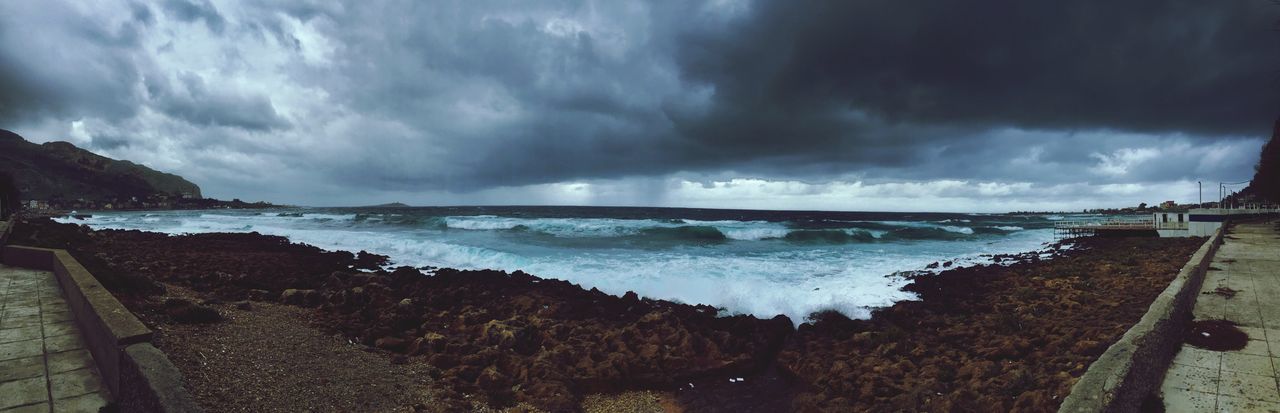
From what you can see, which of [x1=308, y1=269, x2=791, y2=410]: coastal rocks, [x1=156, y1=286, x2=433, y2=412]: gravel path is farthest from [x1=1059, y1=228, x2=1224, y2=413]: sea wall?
[x1=156, y1=286, x2=433, y2=412]: gravel path

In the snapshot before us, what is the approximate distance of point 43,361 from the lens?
4695 mm

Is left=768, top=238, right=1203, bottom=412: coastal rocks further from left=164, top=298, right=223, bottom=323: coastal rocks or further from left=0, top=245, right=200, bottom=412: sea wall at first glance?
left=164, top=298, right=223, bottom=323: coastal rocks

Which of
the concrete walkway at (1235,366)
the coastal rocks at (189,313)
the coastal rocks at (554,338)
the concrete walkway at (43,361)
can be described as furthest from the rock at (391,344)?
the concrete walkway at (1235,366)

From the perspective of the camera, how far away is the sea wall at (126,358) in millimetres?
3555

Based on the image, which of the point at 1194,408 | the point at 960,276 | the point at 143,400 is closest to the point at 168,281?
the point at 143,400

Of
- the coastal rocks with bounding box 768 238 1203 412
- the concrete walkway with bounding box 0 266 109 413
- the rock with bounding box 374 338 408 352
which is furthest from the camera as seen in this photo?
the rock with bounding box 374 338 408 352

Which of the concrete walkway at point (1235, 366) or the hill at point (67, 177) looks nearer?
the concrete walkway at point (1235, 366)

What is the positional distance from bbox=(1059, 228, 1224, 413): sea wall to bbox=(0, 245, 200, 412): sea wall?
618 cm

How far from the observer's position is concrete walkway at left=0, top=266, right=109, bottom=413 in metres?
3.97

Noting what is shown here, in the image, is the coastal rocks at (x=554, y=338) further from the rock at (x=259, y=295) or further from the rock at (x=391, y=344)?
the rock at (x=259, y=295)

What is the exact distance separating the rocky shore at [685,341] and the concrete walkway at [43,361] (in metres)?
0.62

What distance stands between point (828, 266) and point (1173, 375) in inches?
456

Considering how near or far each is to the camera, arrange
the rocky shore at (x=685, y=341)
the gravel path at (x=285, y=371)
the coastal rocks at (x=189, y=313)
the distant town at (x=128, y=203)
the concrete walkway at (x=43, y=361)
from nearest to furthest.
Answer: the concrete walkway at (x=43, y=361)
the gravel path at (x=285, y=371)
the rocky shore at (x=685, y=341)
the coastal rocks at (x=189, y=313)
the distant town at (x=128, y=203)

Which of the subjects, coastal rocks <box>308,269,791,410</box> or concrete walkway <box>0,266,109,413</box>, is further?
coastal rocks <box>308,269,791,410</box>
